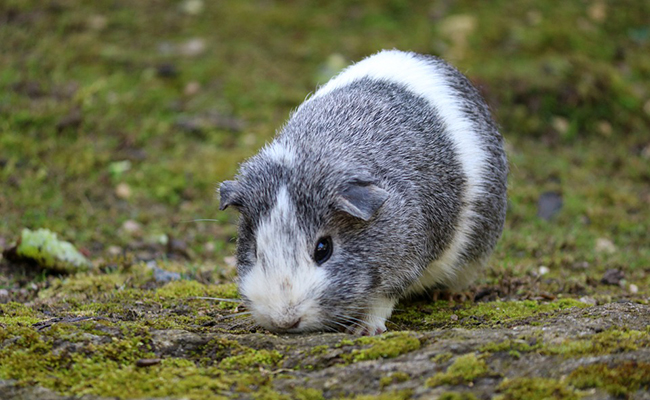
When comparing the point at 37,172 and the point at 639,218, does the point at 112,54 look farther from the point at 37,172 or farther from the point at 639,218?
the point at 639,218

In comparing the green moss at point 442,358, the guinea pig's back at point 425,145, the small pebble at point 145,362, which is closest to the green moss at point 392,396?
the green moss at point 442,358

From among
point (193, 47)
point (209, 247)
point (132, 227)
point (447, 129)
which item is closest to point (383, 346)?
point (447, 129)

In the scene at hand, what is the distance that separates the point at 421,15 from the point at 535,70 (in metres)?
2.50

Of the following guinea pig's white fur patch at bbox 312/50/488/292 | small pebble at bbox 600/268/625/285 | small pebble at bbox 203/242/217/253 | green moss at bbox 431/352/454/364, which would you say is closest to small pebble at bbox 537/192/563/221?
small pebble at bbox 600/268/625/285

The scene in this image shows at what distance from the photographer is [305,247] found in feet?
15.9

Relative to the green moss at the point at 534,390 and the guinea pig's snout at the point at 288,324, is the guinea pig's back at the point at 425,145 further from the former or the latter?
the green moss at the point at 534,390

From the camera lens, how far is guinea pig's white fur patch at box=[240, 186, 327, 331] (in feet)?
15.2

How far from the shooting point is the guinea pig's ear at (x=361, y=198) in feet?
16.2

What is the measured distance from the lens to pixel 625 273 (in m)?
7.66

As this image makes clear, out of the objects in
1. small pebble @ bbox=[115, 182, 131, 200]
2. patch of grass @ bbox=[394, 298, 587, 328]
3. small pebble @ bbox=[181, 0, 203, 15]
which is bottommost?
patch of grass @ bbox=[394, 298, 587, 328]

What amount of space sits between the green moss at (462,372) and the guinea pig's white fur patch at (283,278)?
1157mm

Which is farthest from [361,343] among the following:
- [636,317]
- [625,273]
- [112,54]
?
[112,54]

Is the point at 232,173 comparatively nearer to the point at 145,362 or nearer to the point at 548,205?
the point at 548,205

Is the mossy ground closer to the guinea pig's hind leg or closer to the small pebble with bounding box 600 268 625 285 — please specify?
the small pebble with bounding box 600 268 625 285
